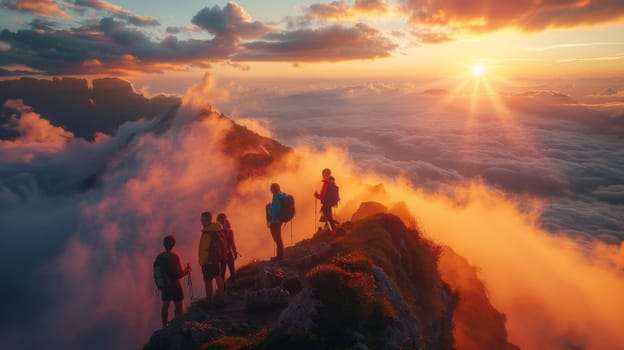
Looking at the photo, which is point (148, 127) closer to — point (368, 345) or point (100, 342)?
point (100, 342)

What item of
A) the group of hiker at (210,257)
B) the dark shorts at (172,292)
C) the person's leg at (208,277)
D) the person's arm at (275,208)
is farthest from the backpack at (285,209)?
the dark shorts at (172,292)

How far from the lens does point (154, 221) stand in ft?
436

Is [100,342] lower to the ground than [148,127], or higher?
lower

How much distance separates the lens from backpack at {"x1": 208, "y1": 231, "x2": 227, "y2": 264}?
1195 centimetres

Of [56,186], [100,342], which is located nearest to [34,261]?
[100,342]

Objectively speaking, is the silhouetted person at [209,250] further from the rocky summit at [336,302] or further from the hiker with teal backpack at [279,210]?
the hiker with teal backpack at [279,210]

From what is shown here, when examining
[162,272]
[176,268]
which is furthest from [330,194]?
[162,272]

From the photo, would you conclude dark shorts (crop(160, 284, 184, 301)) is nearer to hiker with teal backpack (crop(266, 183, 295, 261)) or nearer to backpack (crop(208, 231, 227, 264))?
backpack (crop(208, 231, 227, 264))

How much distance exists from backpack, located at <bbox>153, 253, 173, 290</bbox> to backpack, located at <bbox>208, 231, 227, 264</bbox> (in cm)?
141

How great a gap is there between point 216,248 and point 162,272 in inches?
71.8

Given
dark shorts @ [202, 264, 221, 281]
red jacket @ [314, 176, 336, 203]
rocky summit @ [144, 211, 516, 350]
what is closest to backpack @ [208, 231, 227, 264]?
dark shorts @ [202, 264, 221, 281]

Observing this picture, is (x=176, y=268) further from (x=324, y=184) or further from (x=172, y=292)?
(x=324, y=184)

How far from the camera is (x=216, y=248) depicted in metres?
12.1

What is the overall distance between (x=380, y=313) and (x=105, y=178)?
197537mm
